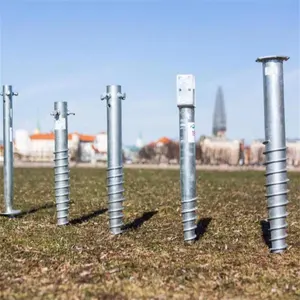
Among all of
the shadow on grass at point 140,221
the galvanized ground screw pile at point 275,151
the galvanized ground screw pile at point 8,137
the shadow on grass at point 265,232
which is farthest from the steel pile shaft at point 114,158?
the galvanized ground screw pile at point 8,137

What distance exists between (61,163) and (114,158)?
1396mm

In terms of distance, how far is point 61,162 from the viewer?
984 centimetres

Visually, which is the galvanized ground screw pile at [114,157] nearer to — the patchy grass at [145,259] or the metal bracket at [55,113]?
the patchy grass at [145,259]

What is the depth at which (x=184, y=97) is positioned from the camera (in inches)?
311

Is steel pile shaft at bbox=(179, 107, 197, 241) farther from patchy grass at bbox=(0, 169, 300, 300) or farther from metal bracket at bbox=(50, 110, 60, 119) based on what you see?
metal bracket at bbox=(50, 110, 60, 119)

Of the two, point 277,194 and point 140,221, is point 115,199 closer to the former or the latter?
point 140,221

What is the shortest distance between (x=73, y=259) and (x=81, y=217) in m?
4.13

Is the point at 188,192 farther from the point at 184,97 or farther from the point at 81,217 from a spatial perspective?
the point at 81,217

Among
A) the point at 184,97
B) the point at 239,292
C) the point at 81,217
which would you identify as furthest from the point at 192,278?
the point at 81,217

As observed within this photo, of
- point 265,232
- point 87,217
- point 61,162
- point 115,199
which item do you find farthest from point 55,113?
point 265,232

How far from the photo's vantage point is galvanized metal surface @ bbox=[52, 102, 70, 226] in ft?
32.3

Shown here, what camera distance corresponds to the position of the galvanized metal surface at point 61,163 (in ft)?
32.3

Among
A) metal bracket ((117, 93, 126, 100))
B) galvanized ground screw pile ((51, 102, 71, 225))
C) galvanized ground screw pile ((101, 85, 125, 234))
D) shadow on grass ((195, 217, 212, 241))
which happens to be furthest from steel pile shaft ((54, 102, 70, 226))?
shadow on grass ((195, 217, 212, 241))

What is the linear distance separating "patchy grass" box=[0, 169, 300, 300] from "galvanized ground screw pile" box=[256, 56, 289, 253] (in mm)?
359
